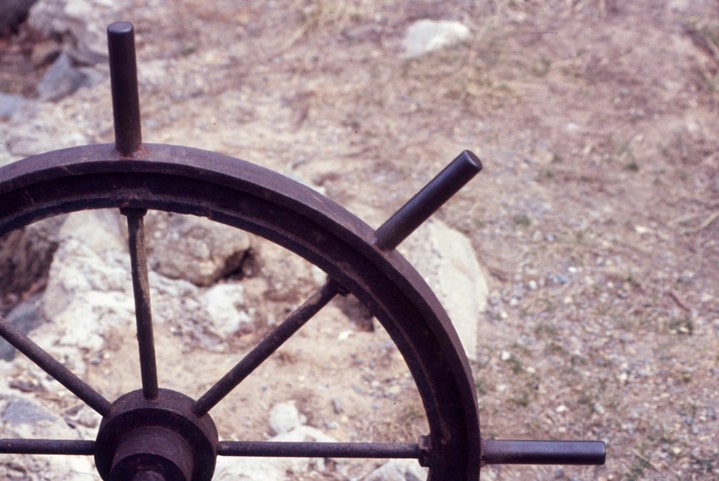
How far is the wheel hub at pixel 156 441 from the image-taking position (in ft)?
5.45

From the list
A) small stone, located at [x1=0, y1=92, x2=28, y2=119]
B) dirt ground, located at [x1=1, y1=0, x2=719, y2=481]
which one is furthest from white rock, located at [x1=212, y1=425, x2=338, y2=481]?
small stone, located at [x1=0, y1=92, x2=28, y2=119]

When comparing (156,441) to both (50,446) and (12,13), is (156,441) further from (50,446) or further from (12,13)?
(12,13)

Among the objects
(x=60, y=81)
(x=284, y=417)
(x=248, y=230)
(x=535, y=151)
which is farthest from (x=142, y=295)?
(x=60, y=81)

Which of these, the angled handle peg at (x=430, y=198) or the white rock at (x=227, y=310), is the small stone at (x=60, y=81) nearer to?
the white rock at (x=227, y=310)

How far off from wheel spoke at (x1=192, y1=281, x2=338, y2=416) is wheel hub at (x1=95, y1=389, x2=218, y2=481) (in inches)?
1.5

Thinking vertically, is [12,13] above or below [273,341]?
above

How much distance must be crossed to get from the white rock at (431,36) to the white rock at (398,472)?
2.58 meters

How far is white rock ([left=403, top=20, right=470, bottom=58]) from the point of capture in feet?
14.8

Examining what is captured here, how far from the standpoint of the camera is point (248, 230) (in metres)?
1.61

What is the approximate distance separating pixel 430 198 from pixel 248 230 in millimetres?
323

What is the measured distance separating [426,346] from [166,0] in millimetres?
4041

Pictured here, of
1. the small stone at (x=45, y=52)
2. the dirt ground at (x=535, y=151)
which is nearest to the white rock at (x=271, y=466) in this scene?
the dirt ground at (x=535, y=151)

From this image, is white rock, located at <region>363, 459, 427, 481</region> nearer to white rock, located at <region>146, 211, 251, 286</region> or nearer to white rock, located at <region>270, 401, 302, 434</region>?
white rock, located at <region>270, 401, 302, 434</region>

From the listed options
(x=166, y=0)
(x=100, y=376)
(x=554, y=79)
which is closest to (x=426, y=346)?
(x=100, y=376)
